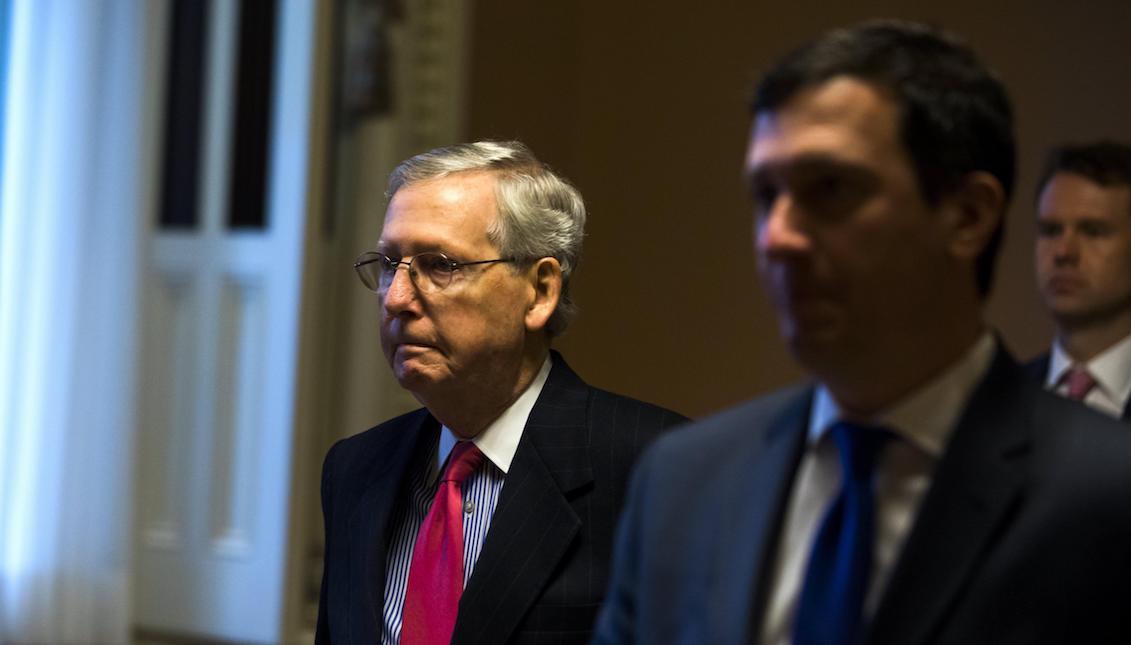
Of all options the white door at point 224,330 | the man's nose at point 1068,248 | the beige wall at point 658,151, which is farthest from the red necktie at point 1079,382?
the beige wall at point 658,151

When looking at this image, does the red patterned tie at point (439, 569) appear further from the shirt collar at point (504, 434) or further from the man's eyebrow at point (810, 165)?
the man's eyebrow at point (810, 165)

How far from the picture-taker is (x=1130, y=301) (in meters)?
2.59

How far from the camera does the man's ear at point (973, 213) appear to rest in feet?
4.16

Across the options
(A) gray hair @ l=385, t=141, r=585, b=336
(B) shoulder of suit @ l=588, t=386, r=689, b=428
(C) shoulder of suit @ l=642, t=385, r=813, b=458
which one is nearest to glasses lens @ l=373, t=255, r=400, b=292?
(A) gray hair @ l=385, t=141, r=585, b=336

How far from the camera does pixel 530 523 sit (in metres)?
1.98

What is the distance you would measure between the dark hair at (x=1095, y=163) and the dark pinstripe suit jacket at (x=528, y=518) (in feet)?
3.44

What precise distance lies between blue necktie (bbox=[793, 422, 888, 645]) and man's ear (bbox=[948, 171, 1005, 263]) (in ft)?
0.65

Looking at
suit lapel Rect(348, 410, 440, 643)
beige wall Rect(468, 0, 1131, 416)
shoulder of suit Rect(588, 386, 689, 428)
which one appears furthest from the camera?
beige wall Rect(468, 0, 1131, 416)

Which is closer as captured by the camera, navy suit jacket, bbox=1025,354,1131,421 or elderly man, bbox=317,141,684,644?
elderly man, bbox=317,141,684,644

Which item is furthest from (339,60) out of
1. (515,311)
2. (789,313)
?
(789,313)

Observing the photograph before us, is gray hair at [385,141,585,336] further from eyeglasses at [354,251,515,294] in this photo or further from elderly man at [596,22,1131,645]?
elderly man at [596,22,1131,645]

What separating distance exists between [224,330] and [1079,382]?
319 centimetres

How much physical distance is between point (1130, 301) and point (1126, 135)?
281 cm

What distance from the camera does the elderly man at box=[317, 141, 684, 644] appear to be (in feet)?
6.43
